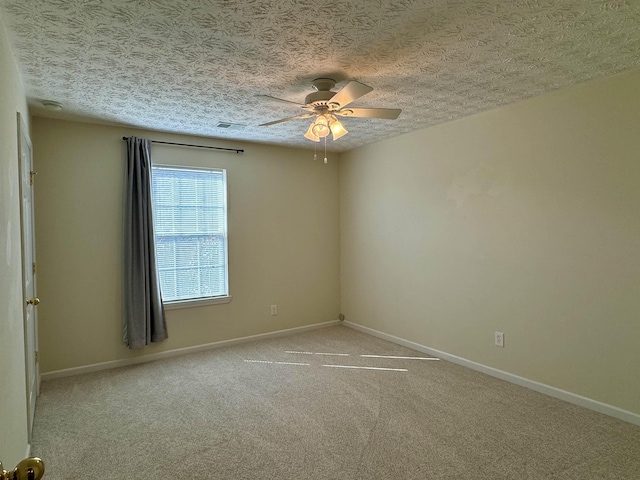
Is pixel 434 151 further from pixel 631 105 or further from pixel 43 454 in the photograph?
pixel 43 454

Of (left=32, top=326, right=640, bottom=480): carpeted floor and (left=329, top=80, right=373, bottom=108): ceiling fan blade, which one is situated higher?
(left=329, top=80, right=373, bottom=108): ceiling fan blade

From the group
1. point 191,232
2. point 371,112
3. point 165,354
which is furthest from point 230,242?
point 371,112

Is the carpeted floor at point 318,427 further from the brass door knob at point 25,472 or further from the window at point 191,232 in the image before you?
the brass door knob at point 25,472

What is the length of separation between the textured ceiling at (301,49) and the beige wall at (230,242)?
65 cm

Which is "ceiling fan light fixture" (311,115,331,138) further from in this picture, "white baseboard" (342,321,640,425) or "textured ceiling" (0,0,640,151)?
"white baseboard" (342,321,640,425)

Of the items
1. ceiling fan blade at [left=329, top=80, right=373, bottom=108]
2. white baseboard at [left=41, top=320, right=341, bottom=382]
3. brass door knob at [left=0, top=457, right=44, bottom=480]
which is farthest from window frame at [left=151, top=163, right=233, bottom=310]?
brass door knob at [left=0, top=457, right=44, bottom=480]

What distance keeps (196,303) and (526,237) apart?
3332 millimetres

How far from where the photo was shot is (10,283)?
190 cm

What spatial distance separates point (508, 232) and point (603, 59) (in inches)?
57.5

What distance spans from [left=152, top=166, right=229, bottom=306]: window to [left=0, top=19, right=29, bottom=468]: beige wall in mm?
1867

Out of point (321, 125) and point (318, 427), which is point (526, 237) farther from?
point (318, 427)

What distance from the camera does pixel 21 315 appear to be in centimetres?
227

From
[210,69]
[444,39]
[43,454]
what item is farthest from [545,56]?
[43,454]

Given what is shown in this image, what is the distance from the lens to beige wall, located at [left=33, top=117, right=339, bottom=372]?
11.8ft
